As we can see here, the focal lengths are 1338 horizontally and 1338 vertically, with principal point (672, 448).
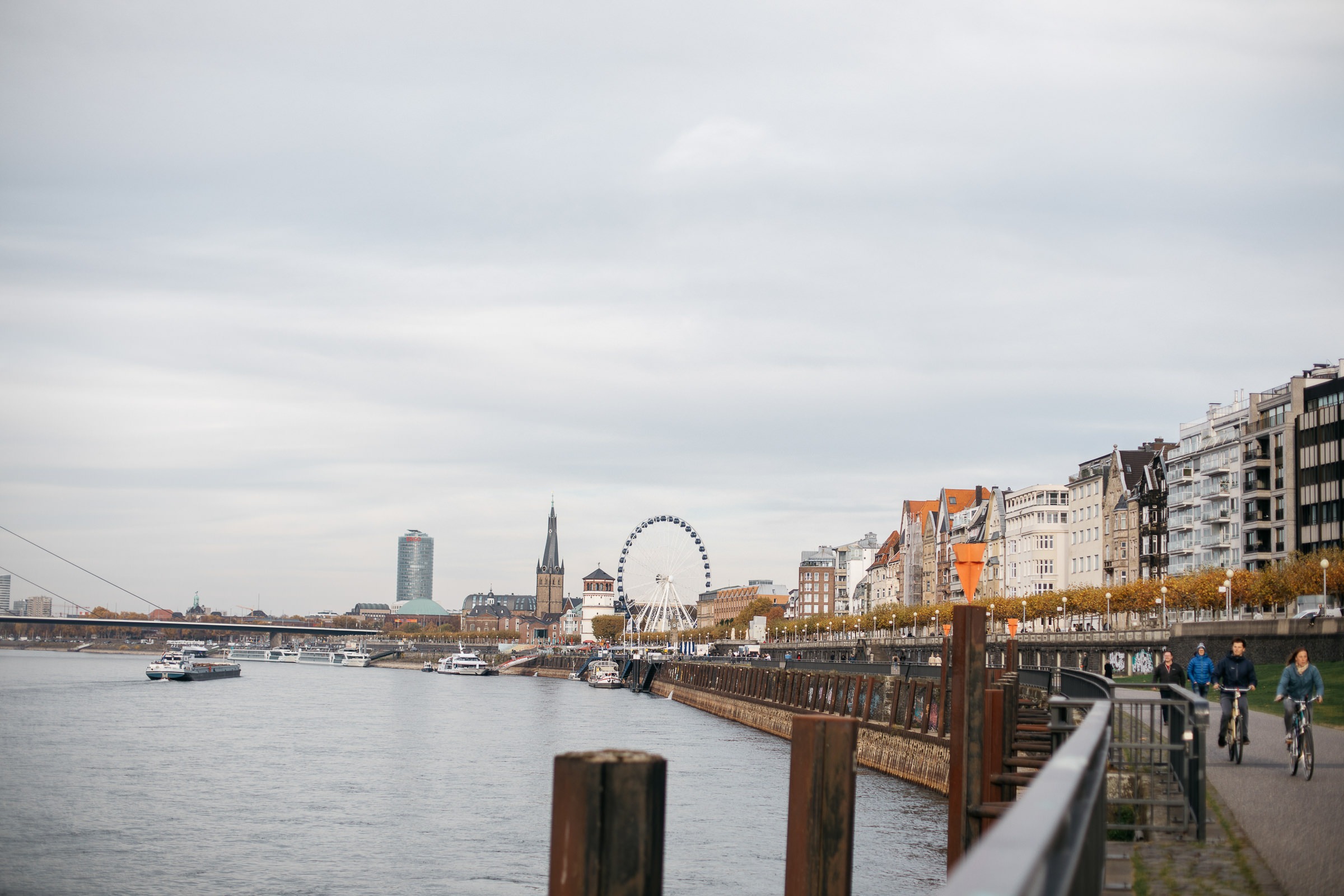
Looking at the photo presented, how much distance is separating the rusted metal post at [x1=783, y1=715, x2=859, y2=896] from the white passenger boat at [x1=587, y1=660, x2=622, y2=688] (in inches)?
5896

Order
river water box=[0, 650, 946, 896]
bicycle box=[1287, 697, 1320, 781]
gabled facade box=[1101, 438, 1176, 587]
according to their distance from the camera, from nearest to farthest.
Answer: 1. bicycle box=[1287, 697, 1320, 781]
2. river water box=[0, 650, 946, 896]
3. gabled facade box=[1101, 438, 1176, 587]

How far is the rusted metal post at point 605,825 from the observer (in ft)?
18.1

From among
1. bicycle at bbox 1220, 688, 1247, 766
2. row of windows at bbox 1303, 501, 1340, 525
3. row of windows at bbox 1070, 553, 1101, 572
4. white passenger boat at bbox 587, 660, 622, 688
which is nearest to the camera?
bicycle at bbox 1220, 688, 1247, 766

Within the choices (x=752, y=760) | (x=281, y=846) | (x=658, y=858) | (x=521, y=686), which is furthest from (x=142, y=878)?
(x=521, y=686)

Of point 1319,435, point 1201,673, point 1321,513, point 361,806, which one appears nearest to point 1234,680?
point 1201,673

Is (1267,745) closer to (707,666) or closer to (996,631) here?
(707,666)

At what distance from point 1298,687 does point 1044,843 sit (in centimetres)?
1919

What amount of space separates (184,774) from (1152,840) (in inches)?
1659

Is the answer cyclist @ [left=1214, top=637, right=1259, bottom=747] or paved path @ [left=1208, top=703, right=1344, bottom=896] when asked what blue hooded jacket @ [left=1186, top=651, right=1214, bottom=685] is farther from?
paved path @ [left=1208, top=703, right=1344, bottom=896]

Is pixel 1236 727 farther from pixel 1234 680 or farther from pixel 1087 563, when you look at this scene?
pixel 1087 563

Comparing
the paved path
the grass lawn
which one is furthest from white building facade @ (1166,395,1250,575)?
the paved path

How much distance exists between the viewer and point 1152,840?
556 inches

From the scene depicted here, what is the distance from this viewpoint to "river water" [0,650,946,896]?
29.2 m

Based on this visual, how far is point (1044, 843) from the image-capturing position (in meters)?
2.95
